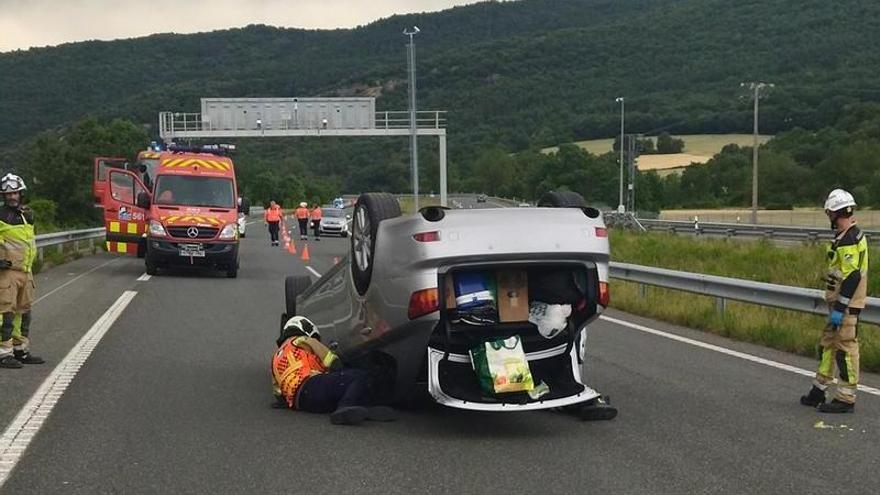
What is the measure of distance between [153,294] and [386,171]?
91259 millimetres

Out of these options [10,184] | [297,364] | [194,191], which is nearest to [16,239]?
[10,184]

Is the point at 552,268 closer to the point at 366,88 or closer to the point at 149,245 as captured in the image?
the point at 149,245

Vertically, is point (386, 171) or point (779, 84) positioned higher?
point (779, 84)

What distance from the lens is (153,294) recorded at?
18.8 meters

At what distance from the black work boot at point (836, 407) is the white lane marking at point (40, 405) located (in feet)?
18.5

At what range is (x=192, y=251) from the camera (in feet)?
73.7

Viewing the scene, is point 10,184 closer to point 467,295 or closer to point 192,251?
point 467,295

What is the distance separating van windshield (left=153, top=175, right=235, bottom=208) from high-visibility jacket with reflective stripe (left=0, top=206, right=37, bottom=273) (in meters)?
12.6

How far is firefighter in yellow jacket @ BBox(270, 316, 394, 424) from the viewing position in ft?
26.0

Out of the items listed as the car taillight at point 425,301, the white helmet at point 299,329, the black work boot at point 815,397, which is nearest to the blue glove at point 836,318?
the black work boot at point 815,397

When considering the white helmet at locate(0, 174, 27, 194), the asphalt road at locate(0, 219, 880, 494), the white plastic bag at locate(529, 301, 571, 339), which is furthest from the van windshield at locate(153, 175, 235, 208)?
the white plastic bag at locate(529, 301, 571, 339)

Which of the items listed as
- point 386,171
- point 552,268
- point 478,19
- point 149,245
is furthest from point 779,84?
point 552,268

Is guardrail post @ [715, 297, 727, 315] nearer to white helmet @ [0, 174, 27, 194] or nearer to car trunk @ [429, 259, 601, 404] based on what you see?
car trunk @ [429, 259, 601, 404]

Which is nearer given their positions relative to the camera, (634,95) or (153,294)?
(153,294)
